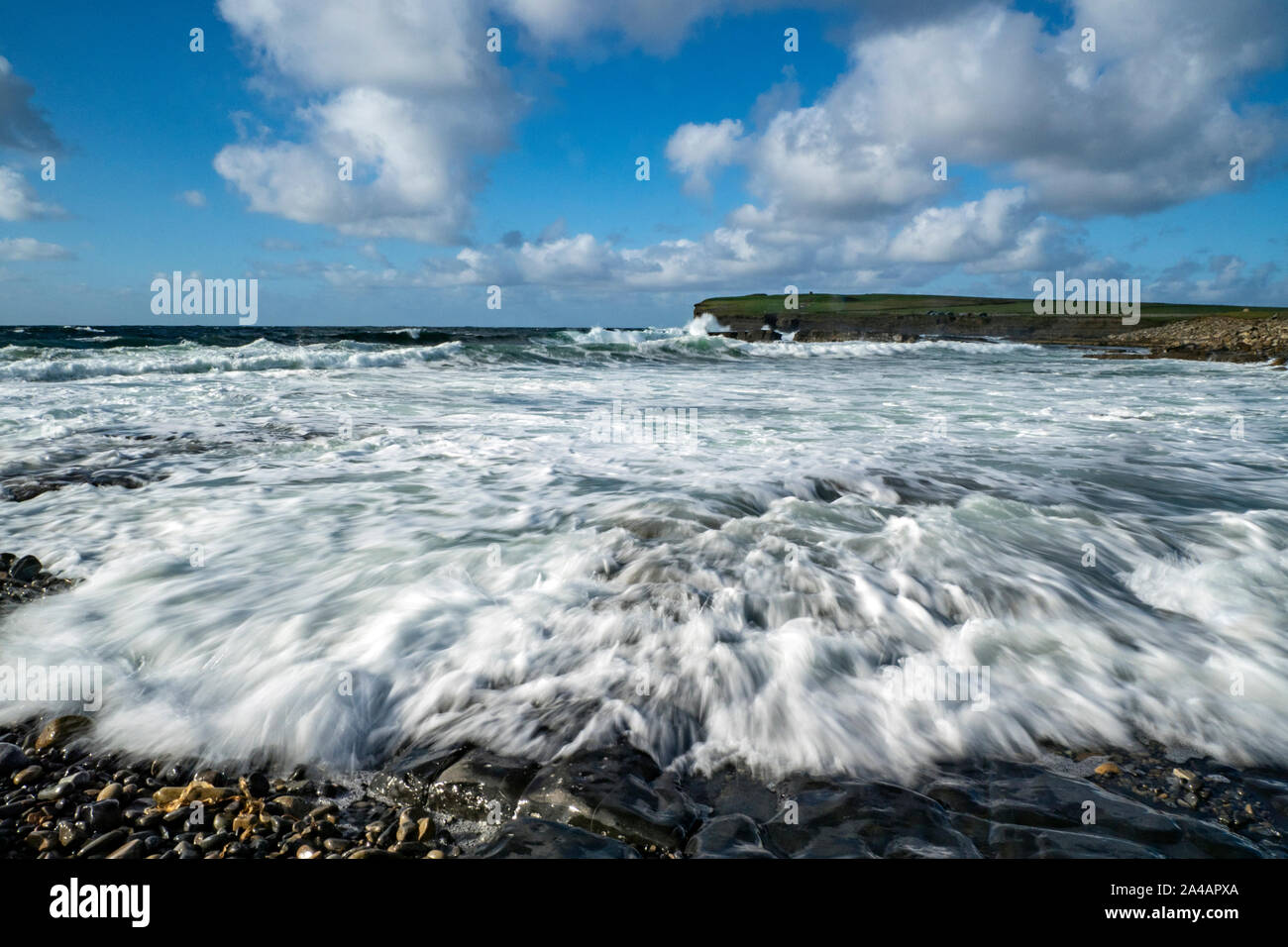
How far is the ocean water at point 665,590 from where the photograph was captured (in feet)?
7.78

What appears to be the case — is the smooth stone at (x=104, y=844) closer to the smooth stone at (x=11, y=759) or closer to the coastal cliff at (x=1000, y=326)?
the smooth stone at (x=11, y=759)

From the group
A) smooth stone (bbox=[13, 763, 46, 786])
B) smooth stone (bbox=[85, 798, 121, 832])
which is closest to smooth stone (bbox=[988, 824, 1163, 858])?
smooth stone (bbox=[85, 798, 121, 832])

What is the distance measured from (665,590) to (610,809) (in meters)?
1.47

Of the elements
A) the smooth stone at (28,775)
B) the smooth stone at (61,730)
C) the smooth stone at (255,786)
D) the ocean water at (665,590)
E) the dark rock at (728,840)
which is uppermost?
the ocean water at (665,590)

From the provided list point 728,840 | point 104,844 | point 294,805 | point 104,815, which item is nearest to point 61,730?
point 104,815

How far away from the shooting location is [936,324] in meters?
51.6

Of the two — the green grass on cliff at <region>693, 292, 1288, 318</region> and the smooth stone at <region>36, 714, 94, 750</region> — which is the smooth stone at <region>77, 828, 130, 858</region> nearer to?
the smooth stone at <region>36, 714, 94, 750</region>

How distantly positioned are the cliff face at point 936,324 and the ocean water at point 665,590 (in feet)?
124

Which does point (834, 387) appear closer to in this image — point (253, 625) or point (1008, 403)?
point (1008, 403)

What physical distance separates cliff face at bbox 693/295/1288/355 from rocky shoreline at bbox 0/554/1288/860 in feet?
134

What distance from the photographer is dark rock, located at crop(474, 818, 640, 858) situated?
175cm

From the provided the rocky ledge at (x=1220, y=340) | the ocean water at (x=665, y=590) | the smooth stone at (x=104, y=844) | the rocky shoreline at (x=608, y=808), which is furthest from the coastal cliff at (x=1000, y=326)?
the smooth stone at (x=104, y=844)

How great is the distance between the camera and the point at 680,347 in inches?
1320
